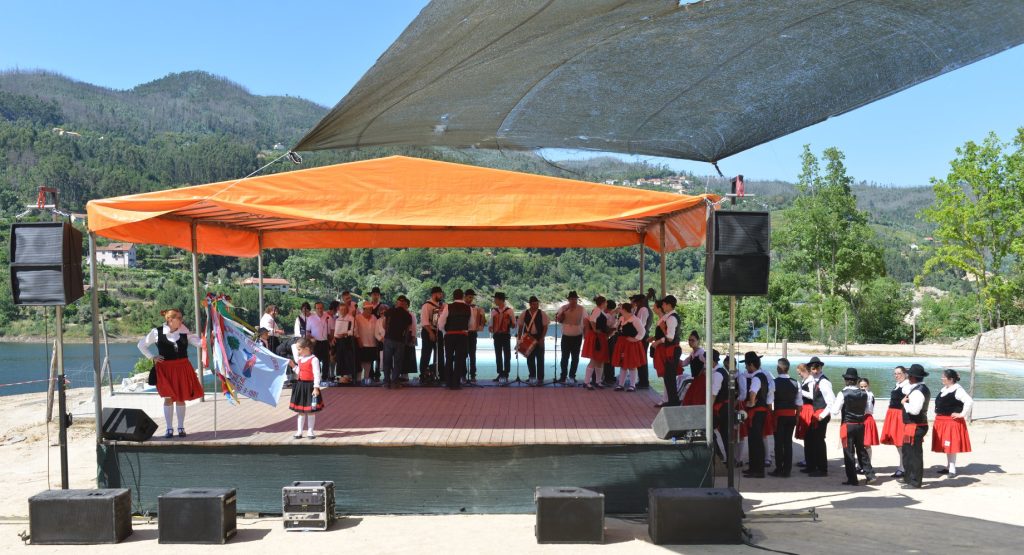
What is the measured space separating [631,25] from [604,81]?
1282 millimetres

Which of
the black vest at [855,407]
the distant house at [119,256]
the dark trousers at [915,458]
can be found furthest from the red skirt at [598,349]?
the distant house at [119,256]

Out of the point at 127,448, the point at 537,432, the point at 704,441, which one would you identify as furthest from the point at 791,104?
the point at 127,448

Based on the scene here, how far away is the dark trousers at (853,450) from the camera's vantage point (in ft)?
29.6

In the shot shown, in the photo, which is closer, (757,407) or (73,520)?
(73,520)

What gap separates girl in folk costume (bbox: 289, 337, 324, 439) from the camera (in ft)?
25.2

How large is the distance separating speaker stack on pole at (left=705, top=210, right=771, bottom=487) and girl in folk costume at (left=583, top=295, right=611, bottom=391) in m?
4.16

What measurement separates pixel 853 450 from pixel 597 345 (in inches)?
139

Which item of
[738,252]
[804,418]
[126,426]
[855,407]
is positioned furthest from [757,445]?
[126,426]

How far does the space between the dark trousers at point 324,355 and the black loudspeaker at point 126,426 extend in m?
4.30

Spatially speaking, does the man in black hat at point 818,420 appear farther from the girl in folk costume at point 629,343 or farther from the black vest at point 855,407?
the girl in folk costume at point 629,343

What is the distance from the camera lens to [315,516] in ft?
23.0

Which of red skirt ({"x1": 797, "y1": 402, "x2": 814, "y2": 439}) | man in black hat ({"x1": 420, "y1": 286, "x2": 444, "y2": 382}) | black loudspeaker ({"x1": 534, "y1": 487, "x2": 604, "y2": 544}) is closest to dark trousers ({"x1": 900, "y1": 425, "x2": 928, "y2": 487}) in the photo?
red skirt ({"x1": 797, "y1": 402, "x2": 814, "y2": 439})

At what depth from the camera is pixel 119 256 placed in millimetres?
76500

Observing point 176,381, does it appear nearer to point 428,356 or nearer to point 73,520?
point 73,520
